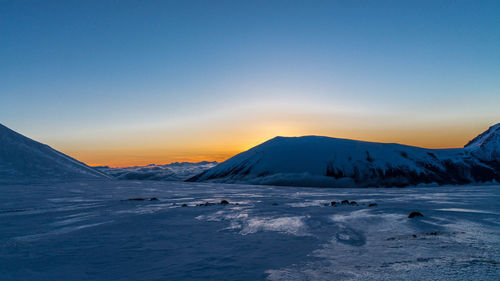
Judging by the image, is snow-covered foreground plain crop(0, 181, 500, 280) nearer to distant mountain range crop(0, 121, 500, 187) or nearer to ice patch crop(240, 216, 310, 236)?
ice patch crop(240, 216, 310, 236)

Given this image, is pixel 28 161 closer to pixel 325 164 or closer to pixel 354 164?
pixel 325 164

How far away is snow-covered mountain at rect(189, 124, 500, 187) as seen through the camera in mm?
66375

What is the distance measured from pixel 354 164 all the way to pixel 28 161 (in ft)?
228

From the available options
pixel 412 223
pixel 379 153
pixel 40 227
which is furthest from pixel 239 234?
pixel 379 153

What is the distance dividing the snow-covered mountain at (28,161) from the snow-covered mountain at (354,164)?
102 feet

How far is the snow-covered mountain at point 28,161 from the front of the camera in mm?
55562

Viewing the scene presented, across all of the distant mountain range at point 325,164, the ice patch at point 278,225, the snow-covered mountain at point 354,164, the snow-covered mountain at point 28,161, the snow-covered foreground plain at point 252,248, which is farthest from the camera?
the snow-covered mountain at point 354,164

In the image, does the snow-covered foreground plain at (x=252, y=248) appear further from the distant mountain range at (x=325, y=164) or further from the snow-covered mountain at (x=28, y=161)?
the distant mountain range at (x=325, y=164)

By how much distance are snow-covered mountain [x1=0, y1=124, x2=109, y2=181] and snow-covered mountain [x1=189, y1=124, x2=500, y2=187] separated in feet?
102

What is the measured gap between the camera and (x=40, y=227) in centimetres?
995

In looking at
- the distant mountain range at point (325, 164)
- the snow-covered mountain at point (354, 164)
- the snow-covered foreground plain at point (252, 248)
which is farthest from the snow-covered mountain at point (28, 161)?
the snow-covered foreground plain at point (252, 248)

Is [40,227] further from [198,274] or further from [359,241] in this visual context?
[359,241]

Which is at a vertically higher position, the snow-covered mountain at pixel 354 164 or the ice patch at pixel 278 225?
the snow-covered mountain at pixel 354 164

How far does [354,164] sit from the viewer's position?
70.9m
